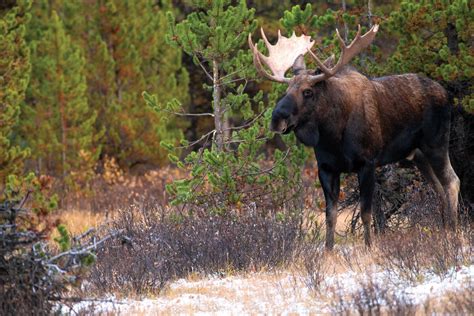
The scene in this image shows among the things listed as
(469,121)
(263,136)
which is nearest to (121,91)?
(263,136)

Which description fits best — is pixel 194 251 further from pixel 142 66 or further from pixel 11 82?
pixel 142 66

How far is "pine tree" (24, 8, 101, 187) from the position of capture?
1994cm

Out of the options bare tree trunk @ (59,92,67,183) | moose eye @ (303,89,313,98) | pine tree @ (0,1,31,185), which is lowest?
bare tree trunk @ (59,92,67,183)

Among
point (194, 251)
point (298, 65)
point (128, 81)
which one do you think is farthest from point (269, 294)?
point (128, 81)

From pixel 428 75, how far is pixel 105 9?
13798 mm

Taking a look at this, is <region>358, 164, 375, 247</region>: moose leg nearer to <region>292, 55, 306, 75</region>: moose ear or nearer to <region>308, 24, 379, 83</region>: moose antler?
<region>308, 24, 379, 83</region>: moose antler

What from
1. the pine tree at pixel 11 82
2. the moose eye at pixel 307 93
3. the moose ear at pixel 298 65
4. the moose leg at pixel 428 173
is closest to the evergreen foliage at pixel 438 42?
the moose leg at pixel 428 173

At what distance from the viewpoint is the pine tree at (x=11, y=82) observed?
50.7 ft

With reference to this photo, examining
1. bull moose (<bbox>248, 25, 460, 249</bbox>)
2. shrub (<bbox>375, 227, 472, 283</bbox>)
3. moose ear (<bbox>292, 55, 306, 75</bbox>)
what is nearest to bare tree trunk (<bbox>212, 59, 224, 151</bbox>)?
bull moose (<bbox>248, 25, 460, 249</bbox>)

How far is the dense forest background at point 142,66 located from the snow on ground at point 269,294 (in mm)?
2654

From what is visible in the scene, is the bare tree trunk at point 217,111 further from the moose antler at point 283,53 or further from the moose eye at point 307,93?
the moose eye at point 307,93

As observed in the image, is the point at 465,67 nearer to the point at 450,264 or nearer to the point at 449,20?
the point at 449,20

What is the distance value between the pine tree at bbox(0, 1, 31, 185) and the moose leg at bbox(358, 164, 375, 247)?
7.73 meters

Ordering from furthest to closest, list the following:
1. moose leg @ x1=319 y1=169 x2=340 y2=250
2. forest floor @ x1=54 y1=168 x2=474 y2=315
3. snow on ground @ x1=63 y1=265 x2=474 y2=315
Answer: moose leg @ x1=319 y1=169 x2=340 y2=250 → snow on ground @ x1=63 y1=265 x2=474 y2=315 → forest floor @ x1=54 y1=168 x2=474 y2=315
